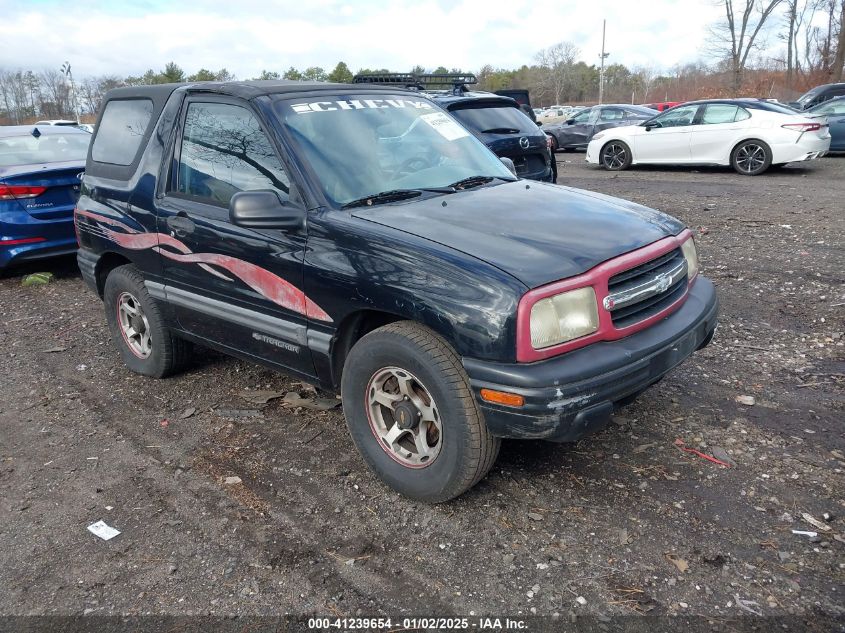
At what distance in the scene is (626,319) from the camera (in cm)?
299

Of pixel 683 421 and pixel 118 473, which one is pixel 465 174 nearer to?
pixel 683 421

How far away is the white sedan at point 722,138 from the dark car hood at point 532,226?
34.3ft

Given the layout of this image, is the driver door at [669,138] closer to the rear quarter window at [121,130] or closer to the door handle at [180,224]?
the rear quarter window at [121,130]

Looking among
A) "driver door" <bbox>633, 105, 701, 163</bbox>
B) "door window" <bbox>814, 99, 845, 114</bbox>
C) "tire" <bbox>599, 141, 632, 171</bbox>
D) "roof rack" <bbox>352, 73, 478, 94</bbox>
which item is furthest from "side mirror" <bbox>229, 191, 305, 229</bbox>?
"door window" <bbox>814, 99, 845, 114</bbox>

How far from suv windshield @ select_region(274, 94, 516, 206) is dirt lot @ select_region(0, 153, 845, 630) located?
4.88 feet

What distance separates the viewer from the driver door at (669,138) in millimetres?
13664

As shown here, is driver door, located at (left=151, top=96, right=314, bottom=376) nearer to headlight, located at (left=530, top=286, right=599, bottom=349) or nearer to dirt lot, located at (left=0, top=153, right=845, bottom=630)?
dirt lot, located at (left=0, top=153, right=845, bottom=630)

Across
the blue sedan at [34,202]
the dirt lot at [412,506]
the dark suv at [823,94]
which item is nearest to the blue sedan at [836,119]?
the dark suv at [823,94]

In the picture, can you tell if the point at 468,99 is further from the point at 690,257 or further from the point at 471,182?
the point at 690,257

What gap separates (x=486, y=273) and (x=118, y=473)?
2.33m

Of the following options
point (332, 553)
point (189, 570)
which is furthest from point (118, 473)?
point (332, 553)

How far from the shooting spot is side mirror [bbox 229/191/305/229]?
321cm

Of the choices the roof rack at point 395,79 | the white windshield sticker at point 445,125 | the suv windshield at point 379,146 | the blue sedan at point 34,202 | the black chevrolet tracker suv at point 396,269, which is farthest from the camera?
the roof rack at point 395,79

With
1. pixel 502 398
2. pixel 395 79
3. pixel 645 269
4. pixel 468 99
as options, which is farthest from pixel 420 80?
pixel 502 398
